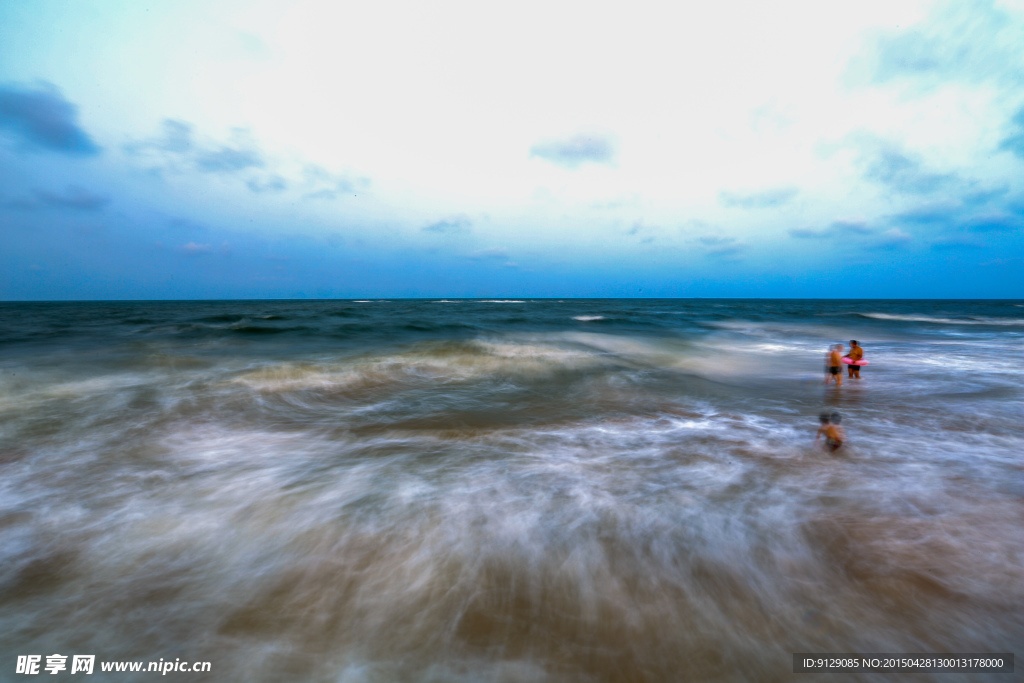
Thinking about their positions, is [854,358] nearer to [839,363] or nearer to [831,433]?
[839,363]

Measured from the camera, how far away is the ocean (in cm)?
274

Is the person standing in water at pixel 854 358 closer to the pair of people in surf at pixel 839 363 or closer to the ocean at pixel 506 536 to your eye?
the pair of people in surf at pixel 839 363

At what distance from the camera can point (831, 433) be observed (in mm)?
6164

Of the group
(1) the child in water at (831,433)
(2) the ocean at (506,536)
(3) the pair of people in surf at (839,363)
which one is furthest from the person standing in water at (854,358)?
(1) the child in water at (831,433)

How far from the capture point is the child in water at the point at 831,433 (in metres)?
5.85

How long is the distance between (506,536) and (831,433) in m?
5.03

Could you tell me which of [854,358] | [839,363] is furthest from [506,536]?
[854,358]

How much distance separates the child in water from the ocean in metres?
0.17

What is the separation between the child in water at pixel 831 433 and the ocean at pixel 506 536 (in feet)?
0.56

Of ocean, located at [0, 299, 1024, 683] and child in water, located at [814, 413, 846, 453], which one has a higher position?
child in water, located at [814, 413, 846, 453]

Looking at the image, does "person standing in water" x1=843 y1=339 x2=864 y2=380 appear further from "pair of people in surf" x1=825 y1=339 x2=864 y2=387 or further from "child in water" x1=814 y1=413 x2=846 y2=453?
"child in water" x1=814 y1=413 x2=846 y2=453

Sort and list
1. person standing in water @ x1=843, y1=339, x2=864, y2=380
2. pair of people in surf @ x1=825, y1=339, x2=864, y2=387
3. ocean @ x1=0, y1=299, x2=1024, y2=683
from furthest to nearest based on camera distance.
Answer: person standing in water @ x1=843, y1=339, x2=864, y2=380 < pair of people in surf @ x1=825, y1=339, x2=864, y2=387 < ocean @ x1=0, y1=299, x2=1024, y2=683

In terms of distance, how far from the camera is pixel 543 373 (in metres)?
12.5

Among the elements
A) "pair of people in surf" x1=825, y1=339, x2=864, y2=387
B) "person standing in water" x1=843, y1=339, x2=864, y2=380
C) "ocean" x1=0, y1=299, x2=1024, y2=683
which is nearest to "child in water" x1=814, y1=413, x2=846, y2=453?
"ocean" x1=0, y1=299, x2=1024, y2=683
